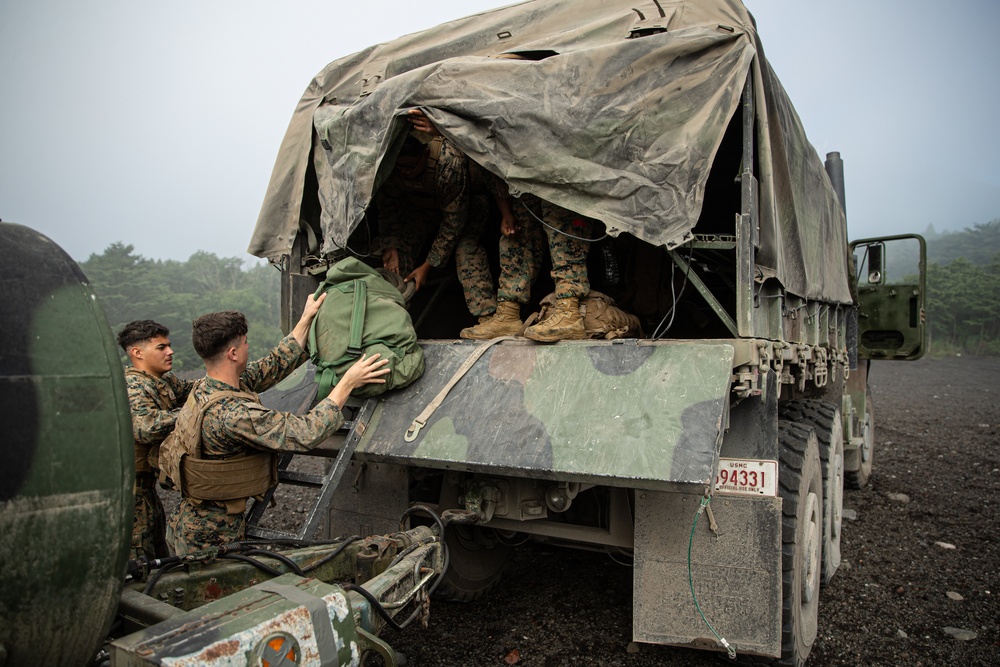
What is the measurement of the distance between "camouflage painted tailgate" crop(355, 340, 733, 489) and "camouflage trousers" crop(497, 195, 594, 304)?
1.50 feet

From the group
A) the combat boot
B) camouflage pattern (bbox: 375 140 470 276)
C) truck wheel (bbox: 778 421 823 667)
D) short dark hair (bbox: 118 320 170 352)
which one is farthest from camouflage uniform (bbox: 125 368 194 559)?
truck wheel (bbox: 778 421 823 667)

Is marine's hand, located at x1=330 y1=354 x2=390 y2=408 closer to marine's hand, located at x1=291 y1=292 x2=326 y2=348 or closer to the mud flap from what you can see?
marine's hand, located at x1=291 y1=292 x2=326 y2=348

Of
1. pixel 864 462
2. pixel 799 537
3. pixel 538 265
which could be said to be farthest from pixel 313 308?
pixel 864 462

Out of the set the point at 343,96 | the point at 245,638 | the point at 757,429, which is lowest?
the point at 245,638

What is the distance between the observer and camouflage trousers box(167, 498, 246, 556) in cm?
254

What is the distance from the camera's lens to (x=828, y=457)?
3.77 m

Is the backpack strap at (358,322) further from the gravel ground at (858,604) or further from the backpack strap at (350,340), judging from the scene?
the gravel ground at (858,604)

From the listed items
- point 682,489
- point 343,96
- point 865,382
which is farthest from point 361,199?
point 865,382

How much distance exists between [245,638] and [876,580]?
391 centimetres

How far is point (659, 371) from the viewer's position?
247cm

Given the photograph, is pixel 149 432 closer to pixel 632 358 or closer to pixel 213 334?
pixel 213 334

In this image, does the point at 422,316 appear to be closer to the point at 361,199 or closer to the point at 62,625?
the point at 361,199

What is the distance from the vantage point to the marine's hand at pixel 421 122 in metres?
2.87

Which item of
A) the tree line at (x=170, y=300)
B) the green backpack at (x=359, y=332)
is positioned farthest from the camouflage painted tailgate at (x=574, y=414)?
the tree line at (x=170, y=300)
